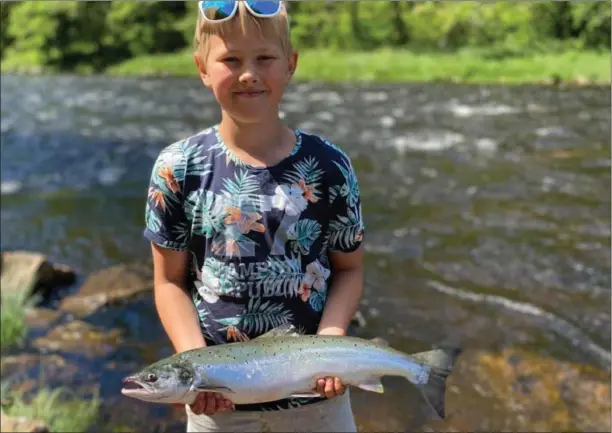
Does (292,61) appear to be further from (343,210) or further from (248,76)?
(343,210)

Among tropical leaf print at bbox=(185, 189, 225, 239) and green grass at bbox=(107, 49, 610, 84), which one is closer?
tropical leaf print at bbox=(185, 189, 225, 239)

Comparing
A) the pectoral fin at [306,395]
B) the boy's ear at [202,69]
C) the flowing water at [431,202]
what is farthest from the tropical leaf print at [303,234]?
the flowing water at [431,202]

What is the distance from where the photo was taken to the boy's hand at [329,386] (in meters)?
1.90

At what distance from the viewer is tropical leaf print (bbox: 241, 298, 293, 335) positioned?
2.02 meters

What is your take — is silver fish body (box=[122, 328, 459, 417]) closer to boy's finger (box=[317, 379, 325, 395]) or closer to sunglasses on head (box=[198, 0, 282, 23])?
boy's finger (box=[317, 379, 325, 395])

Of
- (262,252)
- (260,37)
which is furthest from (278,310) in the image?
(260,37)

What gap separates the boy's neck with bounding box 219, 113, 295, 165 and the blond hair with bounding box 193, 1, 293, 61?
0.76ft

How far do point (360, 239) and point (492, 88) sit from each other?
2262 centimetres

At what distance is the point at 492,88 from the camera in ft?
76.2

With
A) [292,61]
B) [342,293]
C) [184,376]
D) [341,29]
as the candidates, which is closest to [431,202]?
[342,293]

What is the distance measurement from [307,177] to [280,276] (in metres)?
0.32

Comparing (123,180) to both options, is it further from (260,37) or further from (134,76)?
(134,76)

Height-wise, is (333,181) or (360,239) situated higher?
(333,181)

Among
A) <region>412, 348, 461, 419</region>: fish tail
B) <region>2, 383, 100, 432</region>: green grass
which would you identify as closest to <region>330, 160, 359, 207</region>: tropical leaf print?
<region>412, 348, 461, 419</region>: fish tail
